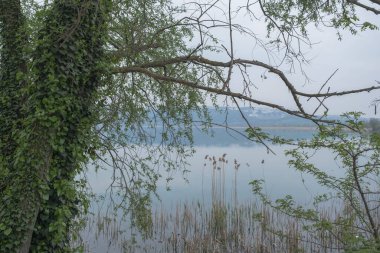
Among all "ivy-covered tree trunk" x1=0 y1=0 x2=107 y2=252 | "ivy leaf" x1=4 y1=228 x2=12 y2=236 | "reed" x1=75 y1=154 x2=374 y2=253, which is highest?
"ivy-covered tree trunk" x1=0 y1=0 x2=107 y2=252

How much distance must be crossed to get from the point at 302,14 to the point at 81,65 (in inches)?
106

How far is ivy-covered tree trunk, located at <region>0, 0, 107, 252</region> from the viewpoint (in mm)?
4199

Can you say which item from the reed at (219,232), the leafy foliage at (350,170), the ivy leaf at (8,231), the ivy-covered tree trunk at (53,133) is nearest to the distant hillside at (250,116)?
the leafy foliage at (350,170)

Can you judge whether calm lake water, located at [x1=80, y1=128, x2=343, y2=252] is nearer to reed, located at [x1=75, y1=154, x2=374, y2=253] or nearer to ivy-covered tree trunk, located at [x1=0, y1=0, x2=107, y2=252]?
reed, located at [x1=75, y1=154, x2=374, y2=253]

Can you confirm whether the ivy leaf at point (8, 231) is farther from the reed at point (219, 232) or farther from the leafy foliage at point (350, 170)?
the reed at point (219, 232)

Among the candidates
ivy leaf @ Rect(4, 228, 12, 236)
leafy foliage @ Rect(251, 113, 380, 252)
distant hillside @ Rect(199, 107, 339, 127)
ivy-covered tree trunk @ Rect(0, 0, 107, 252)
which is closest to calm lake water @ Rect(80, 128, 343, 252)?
leafy foliage @ Rect(251, 113, 380, 252)

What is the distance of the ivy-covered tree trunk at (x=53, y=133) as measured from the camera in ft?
13.8

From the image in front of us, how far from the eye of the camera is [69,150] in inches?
176

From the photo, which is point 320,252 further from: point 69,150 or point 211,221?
point 69,150

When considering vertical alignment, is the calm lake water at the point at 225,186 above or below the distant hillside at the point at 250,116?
below

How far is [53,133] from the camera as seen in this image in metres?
4.31

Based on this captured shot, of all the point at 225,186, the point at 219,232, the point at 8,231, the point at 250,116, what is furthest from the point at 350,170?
the point at 225,186

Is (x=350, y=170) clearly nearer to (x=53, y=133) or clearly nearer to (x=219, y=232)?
(x=53, y=133)

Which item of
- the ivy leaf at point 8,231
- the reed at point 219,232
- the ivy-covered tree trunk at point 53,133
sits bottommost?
the reed at point 219,232
